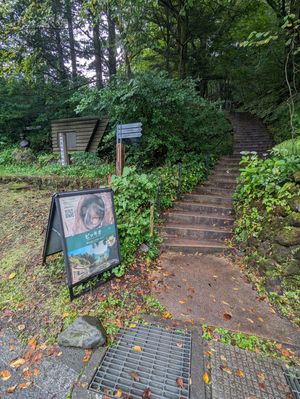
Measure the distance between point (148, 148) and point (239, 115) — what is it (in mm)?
10594

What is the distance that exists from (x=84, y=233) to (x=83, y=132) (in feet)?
21.4

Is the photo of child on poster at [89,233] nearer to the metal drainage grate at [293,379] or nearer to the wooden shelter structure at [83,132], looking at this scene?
the metal drainage grate at [293,379]

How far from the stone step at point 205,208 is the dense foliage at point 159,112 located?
1.63 metres

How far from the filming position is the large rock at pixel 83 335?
2.21m

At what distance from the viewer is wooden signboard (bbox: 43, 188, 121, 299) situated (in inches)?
103

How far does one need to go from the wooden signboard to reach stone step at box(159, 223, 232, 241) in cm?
146

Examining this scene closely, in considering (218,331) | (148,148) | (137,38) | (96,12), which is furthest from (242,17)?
(218,331)

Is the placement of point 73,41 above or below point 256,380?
above

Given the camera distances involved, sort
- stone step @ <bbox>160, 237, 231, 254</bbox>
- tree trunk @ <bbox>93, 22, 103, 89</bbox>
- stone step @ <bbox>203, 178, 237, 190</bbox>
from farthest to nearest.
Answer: tree trunk @ <bbox>93, 22, 103, 89</bbox> → stone step @ <bbox>203, 178, 237, 190</bbox> → stone step @ <bbox>160, 237, 231, 254</bbox>

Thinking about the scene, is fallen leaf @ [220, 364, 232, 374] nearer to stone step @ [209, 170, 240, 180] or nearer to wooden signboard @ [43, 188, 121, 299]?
wooden signboard @ [43, 188, 121, 299]

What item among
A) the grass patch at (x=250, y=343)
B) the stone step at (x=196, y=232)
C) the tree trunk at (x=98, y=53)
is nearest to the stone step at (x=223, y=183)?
the stone step at (x=196, y=232)

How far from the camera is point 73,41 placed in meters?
11.3

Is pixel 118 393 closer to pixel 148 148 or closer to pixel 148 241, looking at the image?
pixel 148 241

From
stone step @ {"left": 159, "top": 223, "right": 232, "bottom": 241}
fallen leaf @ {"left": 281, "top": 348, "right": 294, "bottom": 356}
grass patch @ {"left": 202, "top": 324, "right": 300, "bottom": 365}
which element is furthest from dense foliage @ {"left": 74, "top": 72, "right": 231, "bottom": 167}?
fallen leaf @ {"left": 281, "top": 348, "right": 294, "bottom": 356}
